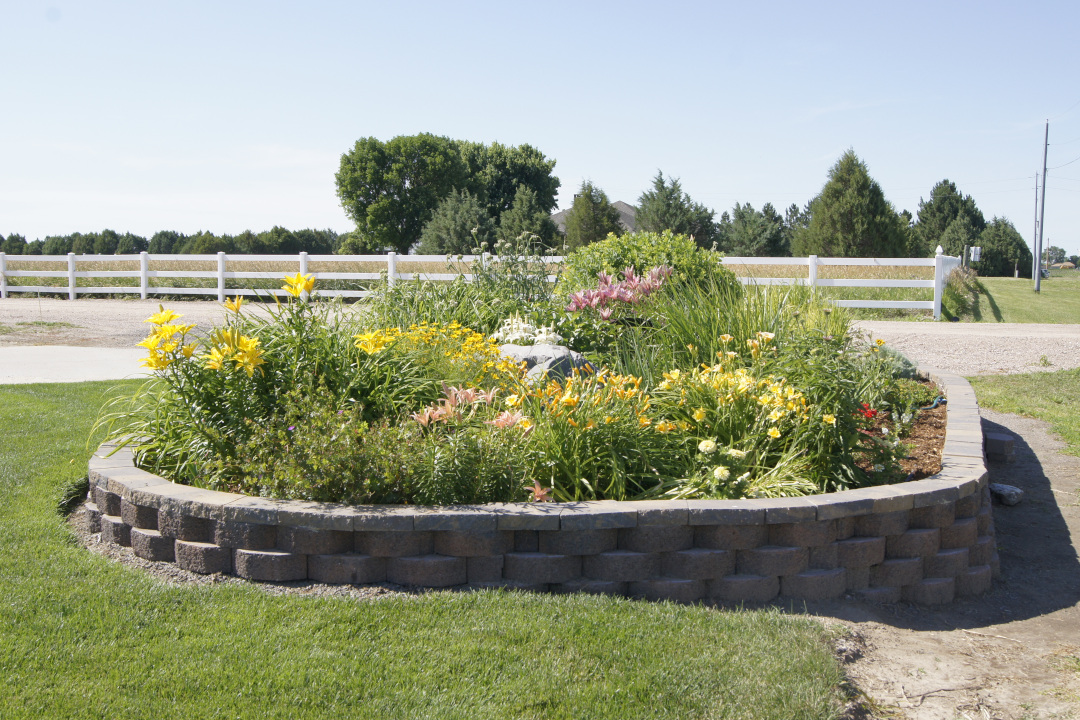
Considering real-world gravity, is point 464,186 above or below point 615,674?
above

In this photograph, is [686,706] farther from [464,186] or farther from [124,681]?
[464,186]

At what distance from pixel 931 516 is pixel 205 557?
3.17m

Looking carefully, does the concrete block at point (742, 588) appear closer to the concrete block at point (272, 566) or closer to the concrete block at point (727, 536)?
the concrete block at point (727, 536)

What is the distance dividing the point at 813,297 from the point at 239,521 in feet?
18.1

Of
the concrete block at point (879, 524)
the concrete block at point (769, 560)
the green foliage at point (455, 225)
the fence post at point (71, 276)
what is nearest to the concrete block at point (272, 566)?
the concrete block at point (769, 560)

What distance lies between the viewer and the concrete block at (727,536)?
321cm

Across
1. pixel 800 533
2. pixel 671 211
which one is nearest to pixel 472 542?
pixel 800 533

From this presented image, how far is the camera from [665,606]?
3.06m

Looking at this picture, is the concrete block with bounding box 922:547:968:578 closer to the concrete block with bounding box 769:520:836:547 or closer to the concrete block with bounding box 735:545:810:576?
the concrete block with bounding box 769:520:836:547

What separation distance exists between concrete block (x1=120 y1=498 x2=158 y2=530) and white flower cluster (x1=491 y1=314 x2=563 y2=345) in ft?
8.47

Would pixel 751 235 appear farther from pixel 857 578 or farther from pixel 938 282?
pixel 857 578

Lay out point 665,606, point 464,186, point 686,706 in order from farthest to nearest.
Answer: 1. point 464,186
2. point 665,606
3. point 686,706

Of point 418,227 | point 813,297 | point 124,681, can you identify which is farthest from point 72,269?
point 418,227

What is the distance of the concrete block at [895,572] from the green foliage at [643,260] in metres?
3.92
